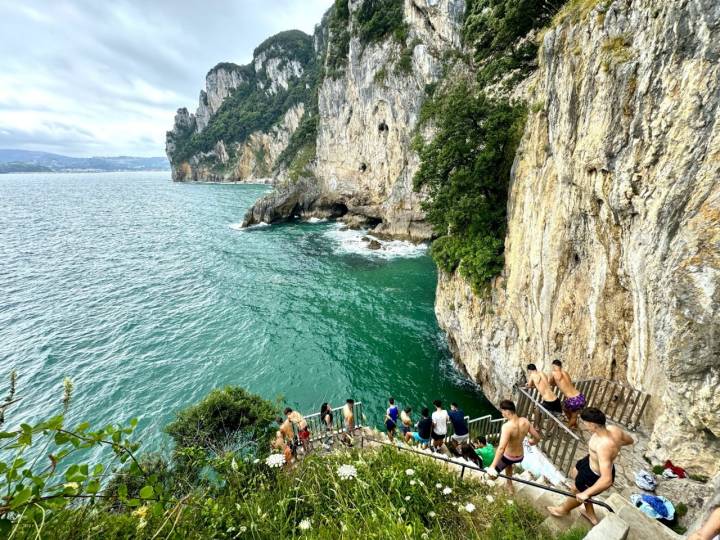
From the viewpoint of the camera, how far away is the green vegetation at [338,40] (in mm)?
48562

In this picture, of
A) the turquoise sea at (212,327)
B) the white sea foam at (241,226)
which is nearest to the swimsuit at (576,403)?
the turquoise sea at (212,327)

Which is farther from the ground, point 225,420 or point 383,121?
point 383,121

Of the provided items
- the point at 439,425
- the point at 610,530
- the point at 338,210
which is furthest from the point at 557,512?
the point at 338,210

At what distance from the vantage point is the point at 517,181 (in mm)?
11531

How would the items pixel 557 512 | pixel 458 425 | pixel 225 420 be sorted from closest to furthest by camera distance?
pixel 557 512, pixel 458 425, pixel 225 420

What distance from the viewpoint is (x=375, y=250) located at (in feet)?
123

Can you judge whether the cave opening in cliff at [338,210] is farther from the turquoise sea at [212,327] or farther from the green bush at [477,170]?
the green bush at [477,170]

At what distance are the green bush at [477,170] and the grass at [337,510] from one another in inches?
369

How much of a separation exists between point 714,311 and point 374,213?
152 feet

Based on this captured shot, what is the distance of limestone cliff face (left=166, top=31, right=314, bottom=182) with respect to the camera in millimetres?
117312

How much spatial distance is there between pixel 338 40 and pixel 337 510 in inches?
2485

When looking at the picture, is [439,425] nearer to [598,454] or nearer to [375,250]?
[598,454]

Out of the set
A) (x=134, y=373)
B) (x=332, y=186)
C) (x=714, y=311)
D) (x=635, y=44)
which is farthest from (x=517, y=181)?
(x=332, y=186)

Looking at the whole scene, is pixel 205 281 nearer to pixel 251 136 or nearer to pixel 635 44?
pixel 635 44
